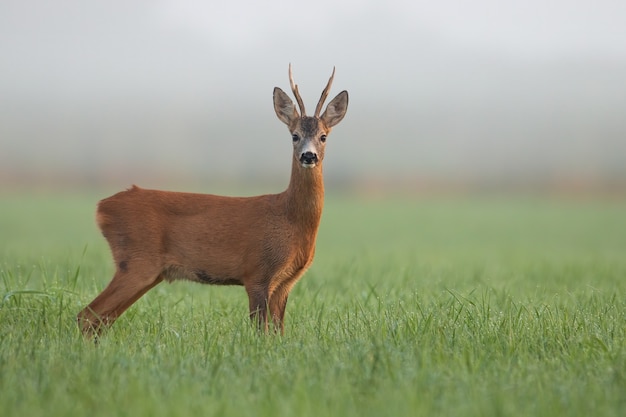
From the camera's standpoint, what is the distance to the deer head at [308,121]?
6.70 m

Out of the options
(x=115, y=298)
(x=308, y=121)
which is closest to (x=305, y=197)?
(x=308, y=121)

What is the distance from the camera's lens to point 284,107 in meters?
7.26

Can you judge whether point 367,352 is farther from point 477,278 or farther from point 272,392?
point 477,278

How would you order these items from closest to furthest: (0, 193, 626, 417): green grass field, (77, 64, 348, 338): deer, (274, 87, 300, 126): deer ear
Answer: (0, 193, 626, 417): green grass field, (77, 64, 348, 338): deer, (274, 87, 300, 126): deer ear

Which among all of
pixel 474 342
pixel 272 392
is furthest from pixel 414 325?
pixel 272 392

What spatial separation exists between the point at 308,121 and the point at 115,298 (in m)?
2.00

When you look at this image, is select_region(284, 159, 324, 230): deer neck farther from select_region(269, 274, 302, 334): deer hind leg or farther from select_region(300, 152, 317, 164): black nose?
select_region(269, 274, 302, 334): deer hind leg

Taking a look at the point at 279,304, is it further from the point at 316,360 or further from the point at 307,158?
the point at 316,360

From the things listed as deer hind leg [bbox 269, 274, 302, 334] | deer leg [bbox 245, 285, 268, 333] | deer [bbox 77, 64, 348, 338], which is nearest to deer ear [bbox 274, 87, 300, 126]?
deer [bbox 77, 64, 348, 338]

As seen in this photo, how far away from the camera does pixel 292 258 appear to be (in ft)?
21.9

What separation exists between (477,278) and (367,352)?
5501mm

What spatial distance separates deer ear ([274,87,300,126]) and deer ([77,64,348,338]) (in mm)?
192

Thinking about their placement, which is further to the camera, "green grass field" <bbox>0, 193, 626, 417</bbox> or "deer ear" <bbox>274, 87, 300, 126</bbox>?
"deer ear" <bbox>274, 87, 300, 126</bbox>

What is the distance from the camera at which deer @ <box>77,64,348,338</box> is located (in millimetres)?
6582
